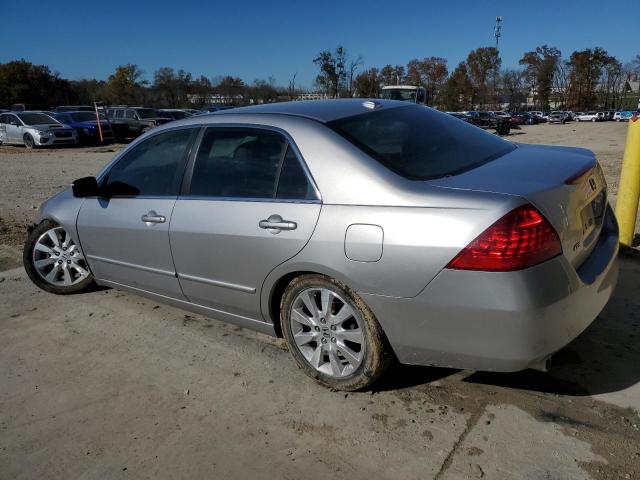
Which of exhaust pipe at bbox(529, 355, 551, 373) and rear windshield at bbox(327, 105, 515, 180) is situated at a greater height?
rear windshield at bbox(327, 105, 515, 180)

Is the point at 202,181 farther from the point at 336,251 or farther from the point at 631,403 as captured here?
the point at 631,403

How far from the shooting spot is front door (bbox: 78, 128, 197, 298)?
3523mm

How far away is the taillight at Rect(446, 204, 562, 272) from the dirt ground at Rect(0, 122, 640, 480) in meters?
0.86

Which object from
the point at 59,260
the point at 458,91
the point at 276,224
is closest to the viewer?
the point at 276,224

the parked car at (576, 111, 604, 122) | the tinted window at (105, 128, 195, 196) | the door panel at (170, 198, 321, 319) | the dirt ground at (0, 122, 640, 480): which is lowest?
the parked car at (576, 111, 604, 122)

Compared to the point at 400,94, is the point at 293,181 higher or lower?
lower

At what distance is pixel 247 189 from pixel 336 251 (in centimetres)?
80

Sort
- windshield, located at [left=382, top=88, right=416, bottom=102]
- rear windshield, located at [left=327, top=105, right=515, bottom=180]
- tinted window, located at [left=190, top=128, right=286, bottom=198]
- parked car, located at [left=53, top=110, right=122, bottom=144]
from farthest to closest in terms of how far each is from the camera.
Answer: windshield, located at [left=382, top=88, right=416, bottom=102]
parked car, located at [left=53, top=110, right=122, bottom=144]
tinted window, located at [left=190, top=128, right=286, bottom=198]
rear windshield, located at [left=327, top=105, right=515, bottom=180]

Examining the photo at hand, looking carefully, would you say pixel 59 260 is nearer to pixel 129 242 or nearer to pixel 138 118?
pixel 129 242

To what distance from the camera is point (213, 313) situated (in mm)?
3465

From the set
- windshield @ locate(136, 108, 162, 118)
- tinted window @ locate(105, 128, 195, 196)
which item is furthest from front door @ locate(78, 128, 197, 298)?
windshield @ locate(136, 108, 162, 118)

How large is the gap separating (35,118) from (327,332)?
22.6 metres

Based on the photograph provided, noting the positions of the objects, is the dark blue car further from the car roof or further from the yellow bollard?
the yellow bollard

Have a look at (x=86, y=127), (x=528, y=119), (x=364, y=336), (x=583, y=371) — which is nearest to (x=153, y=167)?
(x=364, y=336)
